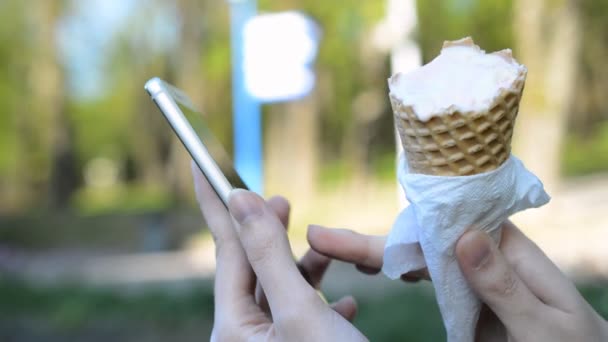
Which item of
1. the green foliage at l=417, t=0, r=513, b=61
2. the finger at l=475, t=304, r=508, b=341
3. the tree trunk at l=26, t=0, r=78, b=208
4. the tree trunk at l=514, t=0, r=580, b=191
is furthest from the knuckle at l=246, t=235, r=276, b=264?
the green foliage at l=417, t=0, r=513, b=61

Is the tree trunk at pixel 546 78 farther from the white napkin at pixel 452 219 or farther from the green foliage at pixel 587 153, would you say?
the green foliage at pixel 587 153

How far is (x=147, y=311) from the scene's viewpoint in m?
5.66

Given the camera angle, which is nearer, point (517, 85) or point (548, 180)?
point (517, 85)

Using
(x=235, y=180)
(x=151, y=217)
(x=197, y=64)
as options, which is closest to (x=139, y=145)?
(x=197, y=64)

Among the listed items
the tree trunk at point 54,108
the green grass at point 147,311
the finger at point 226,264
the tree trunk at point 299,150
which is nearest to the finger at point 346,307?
the finger at point 226,264

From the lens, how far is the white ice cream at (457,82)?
110 centimetres

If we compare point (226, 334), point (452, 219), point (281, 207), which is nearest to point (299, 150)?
point (281, 207)

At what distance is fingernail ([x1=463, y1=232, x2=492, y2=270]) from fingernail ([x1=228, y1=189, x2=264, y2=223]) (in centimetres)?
35

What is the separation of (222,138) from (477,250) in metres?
25.0

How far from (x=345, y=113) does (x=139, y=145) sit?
8.62m

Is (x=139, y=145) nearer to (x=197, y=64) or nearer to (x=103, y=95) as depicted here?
(x=103, y=95)

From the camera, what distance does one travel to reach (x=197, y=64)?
16344 millimetres

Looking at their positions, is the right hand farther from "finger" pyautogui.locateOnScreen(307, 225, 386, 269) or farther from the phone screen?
the phone screen

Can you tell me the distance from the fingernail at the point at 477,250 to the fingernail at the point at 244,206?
13.8 inches
